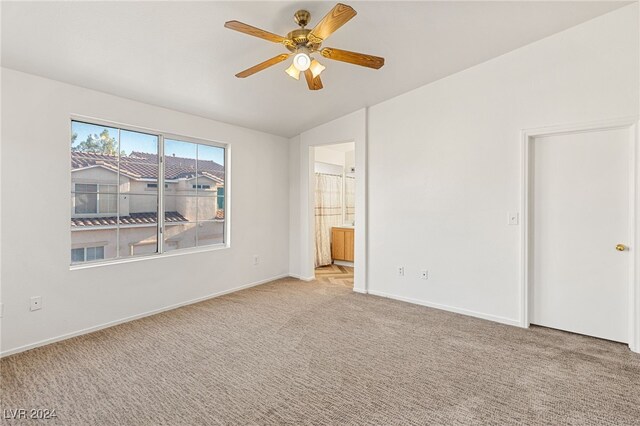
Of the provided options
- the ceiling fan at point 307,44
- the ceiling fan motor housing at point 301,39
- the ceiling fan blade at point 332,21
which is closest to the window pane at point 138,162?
the ceiling fan at point 307,44

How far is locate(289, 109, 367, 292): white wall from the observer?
4.68m

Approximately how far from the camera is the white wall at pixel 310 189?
468cm

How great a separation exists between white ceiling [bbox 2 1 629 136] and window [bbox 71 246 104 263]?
163 centimetres

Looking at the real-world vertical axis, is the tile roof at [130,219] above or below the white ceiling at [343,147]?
below

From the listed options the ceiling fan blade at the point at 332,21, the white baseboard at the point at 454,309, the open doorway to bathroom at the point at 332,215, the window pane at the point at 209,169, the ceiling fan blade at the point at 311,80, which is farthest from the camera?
the open doorway to bathroom at the point at 332,215

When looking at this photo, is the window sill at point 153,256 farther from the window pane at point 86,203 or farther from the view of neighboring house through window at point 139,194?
the window pane at point 86,203

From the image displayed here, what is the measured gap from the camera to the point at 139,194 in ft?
12.2

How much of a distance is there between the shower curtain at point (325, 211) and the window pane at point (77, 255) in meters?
3.98

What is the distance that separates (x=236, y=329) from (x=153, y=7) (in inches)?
114

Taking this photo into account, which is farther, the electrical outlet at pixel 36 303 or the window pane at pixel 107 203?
the window pane at pixel 107 203

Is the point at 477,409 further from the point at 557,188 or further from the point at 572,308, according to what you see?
the point at 557,188

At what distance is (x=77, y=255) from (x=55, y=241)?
0.98 feet

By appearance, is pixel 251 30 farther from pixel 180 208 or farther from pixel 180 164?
pixel 180 208

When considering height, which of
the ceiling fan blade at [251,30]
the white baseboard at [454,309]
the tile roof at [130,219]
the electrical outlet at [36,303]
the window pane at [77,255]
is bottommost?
the white baseboard at [454,309]
